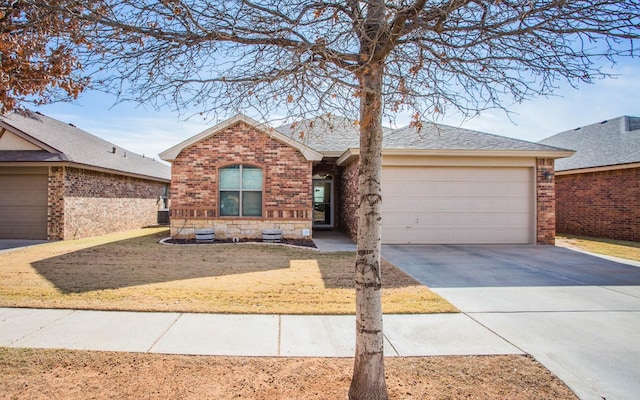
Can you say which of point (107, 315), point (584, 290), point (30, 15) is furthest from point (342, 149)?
point (30, 15)

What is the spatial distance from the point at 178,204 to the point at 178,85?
1027cm

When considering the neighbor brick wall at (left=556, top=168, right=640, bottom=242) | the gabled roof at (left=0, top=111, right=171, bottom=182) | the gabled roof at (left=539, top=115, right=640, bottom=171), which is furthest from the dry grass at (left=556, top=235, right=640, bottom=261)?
the gabled roof at (left=0, top=111, right=171, bottom=182)

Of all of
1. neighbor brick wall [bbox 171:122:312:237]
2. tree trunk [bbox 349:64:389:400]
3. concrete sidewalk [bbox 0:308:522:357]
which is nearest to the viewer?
tree trunk [bbox 349:64:389:400]

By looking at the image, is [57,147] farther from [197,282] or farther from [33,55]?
[33,55]

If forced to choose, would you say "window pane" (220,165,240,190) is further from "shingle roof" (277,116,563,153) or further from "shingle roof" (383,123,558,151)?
"shingle roof" (383,123,558,151)

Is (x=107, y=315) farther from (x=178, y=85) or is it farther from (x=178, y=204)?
(x=178, y=204)

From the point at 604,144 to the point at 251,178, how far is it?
15.4 metres

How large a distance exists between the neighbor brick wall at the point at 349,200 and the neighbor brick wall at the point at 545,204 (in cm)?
592

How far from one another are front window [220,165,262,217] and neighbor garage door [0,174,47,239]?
266 inches

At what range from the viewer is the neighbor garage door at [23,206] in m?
13.7

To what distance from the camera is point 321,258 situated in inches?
383

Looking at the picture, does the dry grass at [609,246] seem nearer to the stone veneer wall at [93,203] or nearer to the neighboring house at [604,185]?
the neighboring house at [604,185]

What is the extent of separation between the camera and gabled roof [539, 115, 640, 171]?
1434 centimetres

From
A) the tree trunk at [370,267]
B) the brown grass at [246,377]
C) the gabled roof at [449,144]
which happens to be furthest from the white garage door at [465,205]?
the tree trunk at [370,267]
